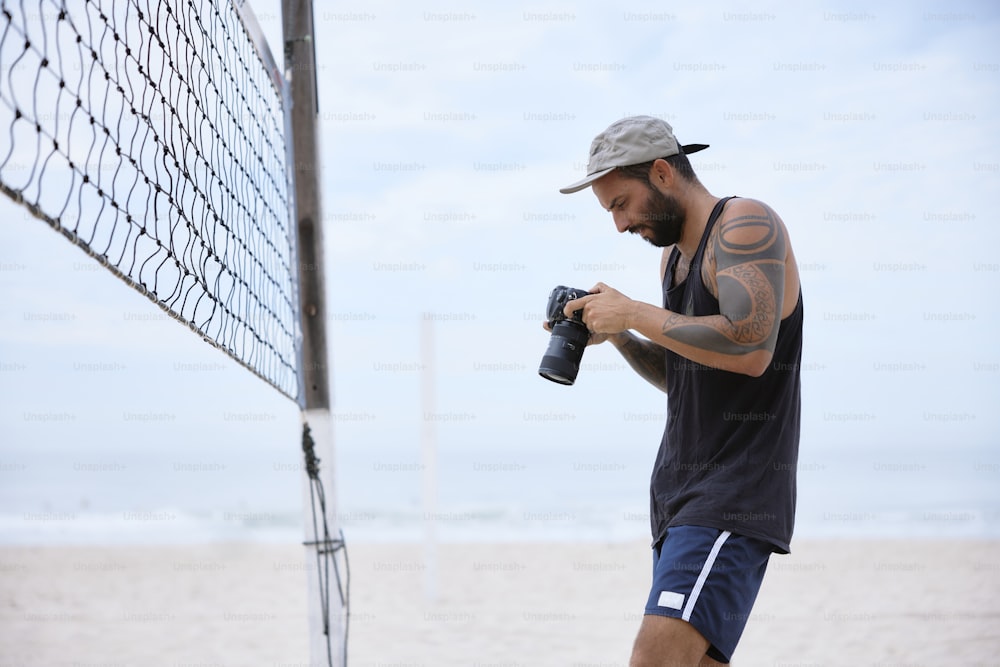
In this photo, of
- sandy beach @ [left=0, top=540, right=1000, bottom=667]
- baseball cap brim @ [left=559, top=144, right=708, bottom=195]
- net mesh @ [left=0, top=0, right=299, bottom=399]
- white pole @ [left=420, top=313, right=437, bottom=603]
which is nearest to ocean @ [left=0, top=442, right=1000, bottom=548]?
white pole @ [left=420, top=313, right=437, bottom=603]

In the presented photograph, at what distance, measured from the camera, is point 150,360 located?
27812mm

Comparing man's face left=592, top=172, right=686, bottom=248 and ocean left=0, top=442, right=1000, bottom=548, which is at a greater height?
man's face left=592, top=172, right=686, bottom=248

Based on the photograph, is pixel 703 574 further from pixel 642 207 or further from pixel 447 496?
pixel 447 496

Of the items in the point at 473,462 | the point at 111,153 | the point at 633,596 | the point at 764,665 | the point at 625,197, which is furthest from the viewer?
the point at 473,462

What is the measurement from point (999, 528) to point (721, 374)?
45.9 feet

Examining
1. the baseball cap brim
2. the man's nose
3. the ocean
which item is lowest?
the ocean

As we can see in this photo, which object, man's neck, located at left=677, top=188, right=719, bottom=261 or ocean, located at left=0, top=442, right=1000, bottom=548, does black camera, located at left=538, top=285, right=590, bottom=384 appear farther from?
ocean, located at left=0, top=442, right=1000, bottom=548

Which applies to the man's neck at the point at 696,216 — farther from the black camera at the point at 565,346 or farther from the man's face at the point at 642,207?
the black camera at the point at 565,346

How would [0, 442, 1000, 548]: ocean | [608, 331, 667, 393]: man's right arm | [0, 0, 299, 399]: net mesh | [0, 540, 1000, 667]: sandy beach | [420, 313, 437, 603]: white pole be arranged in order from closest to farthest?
[0, 0, 299, 399]: net mesh < [608, 331, 667, 393]: man's right arm < [0, 540, 1000, 667]: sandy beach < [420, 313, 437, 603]: white pole < [0, 442, 1000, 548]: ocean

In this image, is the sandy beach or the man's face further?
the sandy beach

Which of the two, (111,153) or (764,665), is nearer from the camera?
(111,153)

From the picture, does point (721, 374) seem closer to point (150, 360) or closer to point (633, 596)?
point (633, 596)

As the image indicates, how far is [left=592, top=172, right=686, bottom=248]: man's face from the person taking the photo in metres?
2.02

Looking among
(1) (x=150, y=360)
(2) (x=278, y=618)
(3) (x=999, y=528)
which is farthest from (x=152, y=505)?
(3) (x=999, y=528)
